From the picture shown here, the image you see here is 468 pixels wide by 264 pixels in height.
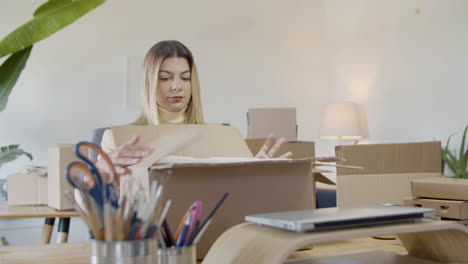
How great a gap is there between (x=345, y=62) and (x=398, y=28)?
2.23 ft

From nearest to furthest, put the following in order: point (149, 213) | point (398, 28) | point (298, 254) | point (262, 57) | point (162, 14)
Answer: point (149, 213)
point (298, 254)
point (398, 28)
point (162, 14)
point (262, 57)

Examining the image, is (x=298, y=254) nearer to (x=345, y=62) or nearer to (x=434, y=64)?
(x=434, y=64)

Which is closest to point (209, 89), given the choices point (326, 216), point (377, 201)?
point (377, 201)

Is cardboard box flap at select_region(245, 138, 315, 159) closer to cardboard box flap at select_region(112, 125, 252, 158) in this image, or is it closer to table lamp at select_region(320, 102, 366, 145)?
cardboard box flap at select_region(112, 125, 252, 158)

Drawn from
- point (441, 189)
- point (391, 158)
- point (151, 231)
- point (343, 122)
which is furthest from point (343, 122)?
point (151, 231)

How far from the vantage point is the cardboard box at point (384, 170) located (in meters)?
1.26

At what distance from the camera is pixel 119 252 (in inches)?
22.1

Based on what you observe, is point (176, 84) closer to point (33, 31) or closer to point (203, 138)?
point (203, 138)

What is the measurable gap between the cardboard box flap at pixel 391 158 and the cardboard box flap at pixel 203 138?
269mm

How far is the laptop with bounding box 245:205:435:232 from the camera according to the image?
2.12 ft

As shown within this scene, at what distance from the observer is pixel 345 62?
15.3 feet

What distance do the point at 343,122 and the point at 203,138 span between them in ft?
10.6

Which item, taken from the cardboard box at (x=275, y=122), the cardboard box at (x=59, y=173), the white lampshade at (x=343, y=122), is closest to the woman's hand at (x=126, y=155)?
the cardboard box at (x=59, y=173)

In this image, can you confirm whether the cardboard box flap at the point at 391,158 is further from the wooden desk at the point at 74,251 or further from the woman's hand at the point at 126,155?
the woman's hand at the point at 126,155
